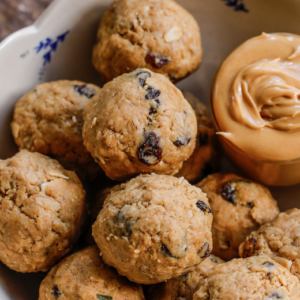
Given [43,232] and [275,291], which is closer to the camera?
[275,291]

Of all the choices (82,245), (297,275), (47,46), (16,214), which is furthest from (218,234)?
(47,46)

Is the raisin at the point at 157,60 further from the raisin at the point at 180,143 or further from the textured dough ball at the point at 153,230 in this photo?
the textured dough ball at the point at 153,230

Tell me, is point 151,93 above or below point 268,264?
above

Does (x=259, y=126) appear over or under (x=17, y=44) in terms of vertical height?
under

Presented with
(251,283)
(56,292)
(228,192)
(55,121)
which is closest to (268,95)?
(228,192)

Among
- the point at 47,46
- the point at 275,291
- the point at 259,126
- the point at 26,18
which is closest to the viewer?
the point at 275,291

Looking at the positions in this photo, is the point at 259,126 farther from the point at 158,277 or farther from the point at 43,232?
the point at 43,232

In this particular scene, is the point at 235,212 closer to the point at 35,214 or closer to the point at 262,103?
the point at 262,103

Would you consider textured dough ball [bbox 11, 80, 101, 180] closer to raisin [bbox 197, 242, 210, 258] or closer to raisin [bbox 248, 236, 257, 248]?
raisin [bbox 197, 242, 210, 258]
